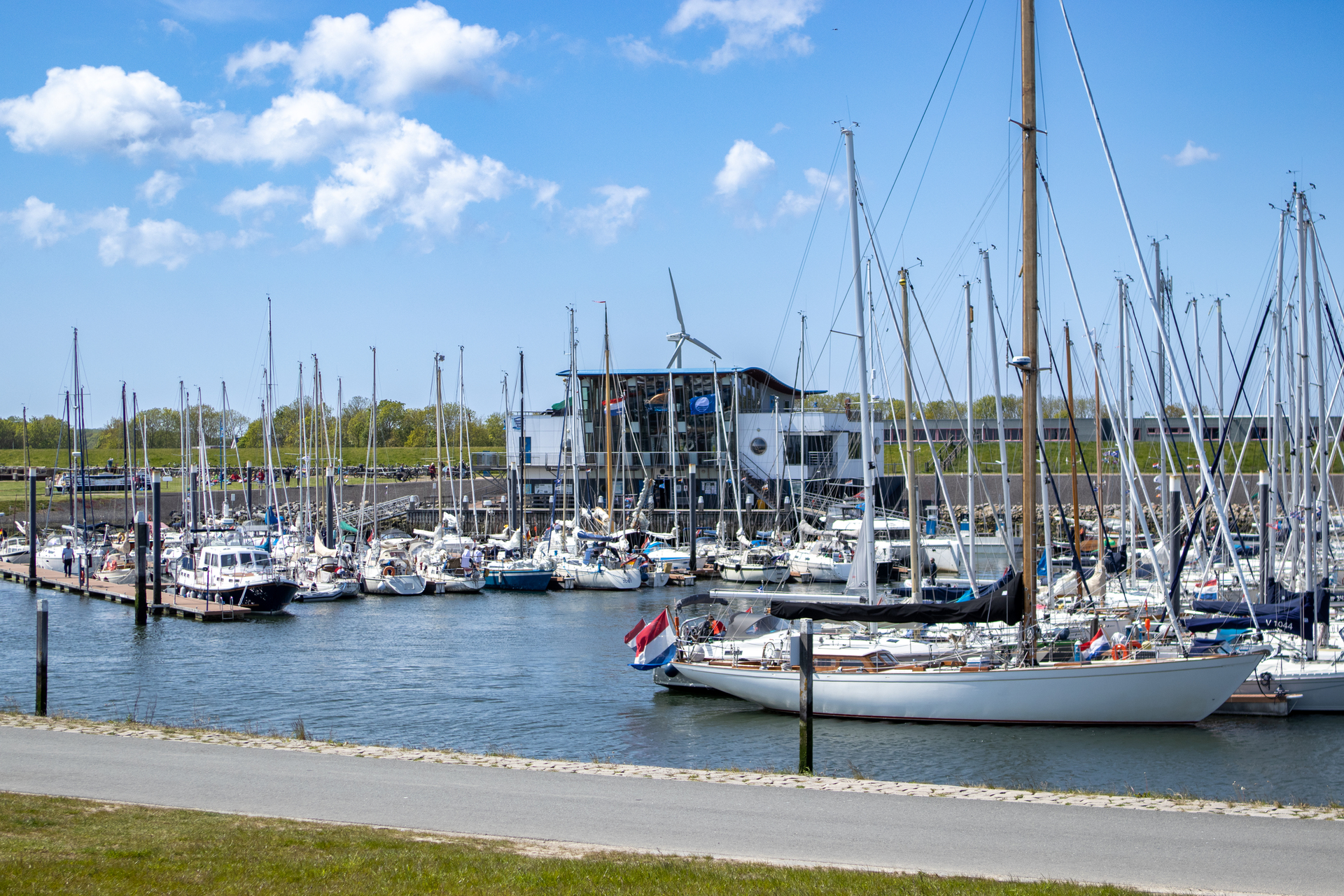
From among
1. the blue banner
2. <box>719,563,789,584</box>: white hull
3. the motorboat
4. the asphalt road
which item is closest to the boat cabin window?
the asphalt road

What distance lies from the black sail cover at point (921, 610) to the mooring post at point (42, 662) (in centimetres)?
1721

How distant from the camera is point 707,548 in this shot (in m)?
75.7

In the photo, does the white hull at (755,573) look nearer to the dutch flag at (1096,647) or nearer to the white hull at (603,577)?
the white hull at (603,577)

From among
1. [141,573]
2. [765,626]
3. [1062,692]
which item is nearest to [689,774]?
[1062,692]

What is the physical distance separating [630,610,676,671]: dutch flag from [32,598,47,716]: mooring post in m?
14.0

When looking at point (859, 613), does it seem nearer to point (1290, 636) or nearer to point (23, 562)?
point (1290, 636)

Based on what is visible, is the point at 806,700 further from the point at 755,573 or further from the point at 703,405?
the point at 703,405

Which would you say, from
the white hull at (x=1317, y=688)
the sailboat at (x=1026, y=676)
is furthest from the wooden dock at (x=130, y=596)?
the white hull at (x=1317, y=688)

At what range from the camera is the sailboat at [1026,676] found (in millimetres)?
25000

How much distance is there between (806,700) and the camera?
19.3m

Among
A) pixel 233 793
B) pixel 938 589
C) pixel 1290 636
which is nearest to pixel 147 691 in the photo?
pixel 233 793

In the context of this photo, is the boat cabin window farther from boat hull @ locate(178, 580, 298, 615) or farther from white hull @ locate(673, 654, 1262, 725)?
boat hull @ locate(178, 580, 298, 615)

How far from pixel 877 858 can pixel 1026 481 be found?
1417 cm

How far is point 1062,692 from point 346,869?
63.1 feet
